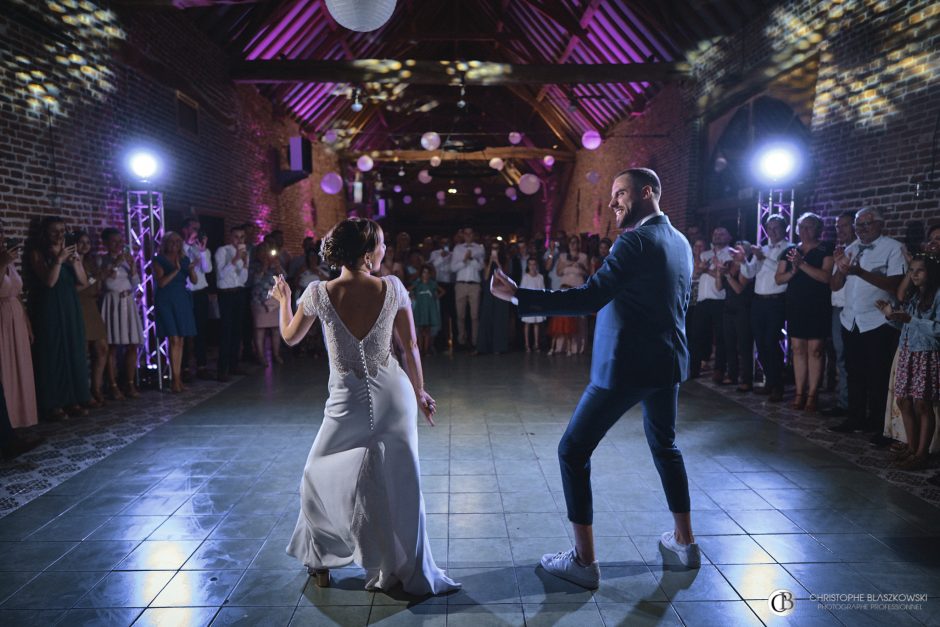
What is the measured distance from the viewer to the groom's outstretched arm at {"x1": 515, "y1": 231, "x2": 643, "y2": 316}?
84.7 inches

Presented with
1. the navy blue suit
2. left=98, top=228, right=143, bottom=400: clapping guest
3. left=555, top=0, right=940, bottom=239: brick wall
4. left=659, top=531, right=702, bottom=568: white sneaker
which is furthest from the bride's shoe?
left=555, top=0, right=940, bottom=239: brick wall

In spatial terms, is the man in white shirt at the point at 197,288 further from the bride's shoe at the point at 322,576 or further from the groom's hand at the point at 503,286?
the groom's hand at the point at 503,286

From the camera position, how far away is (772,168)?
6.21 meters

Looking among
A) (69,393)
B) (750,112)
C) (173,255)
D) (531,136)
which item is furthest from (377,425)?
(531,136)

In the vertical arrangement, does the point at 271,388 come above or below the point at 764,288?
below

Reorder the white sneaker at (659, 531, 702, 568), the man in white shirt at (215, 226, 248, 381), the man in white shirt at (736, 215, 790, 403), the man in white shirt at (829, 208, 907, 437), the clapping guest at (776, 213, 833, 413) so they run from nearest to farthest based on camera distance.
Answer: the white sneaker at (659, 531, 702, 568)
the man in white shirt at (829, 208, 907, 437)
the clapping guest at (776, 213, 833, 413)
the man in white shirt at (736, 215, 790, 403)
the man in white shirt at (215, 226, 248, 381)

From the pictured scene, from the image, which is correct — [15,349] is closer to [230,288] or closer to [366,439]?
[230,288]

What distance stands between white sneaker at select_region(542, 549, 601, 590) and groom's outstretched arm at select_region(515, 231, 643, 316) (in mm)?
1076

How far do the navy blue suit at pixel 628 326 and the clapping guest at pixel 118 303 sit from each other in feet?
16.3

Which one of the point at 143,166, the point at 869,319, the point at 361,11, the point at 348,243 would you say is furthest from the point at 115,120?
the point at 869,319

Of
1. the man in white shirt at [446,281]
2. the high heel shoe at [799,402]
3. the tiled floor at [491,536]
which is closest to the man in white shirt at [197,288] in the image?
→ the tiled floor at [491,536]

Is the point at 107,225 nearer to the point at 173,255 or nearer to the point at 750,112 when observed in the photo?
the point at 173,255

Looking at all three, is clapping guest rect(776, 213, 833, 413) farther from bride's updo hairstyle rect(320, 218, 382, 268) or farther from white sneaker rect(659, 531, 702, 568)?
bride's updo hairstyle rect(320, 218, 382, 268)

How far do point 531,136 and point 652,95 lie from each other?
8.27m
